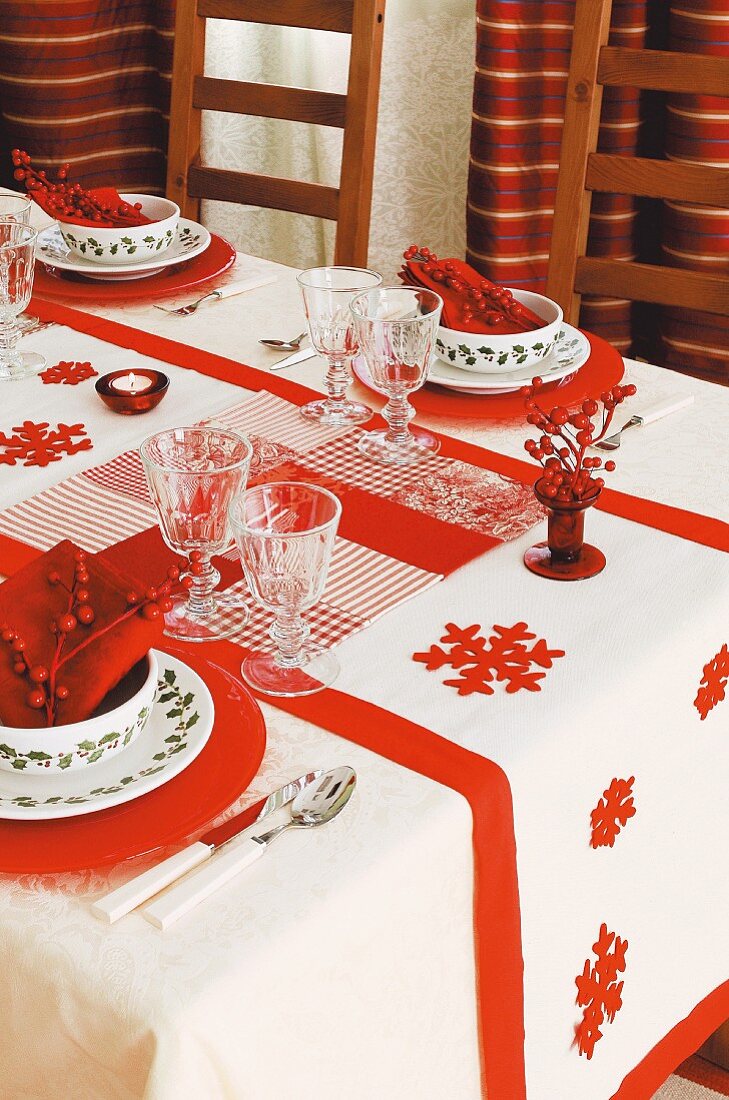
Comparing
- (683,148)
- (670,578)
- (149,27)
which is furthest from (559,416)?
(149,27)

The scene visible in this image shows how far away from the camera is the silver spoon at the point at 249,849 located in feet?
2.23

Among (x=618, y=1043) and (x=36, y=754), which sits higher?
(x=36, y=754)

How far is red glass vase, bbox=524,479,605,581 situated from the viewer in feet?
3.20

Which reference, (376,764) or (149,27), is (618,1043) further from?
(149,27)

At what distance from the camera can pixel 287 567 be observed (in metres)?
0.83

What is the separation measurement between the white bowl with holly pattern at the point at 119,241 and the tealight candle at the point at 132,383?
0.30m

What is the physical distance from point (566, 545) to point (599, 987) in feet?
1.03

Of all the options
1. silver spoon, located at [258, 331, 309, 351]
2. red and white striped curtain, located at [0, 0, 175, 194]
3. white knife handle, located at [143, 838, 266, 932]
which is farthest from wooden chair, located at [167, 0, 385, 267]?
white knife handle, located at [143, 838, 266, 932]

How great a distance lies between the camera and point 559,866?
2.83ft

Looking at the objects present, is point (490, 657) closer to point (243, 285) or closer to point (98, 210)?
point (243, 285)

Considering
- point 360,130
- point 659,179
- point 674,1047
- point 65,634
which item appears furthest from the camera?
point 360,130

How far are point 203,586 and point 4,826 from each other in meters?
0.27

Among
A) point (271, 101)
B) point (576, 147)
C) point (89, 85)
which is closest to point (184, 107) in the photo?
point (271, 101)

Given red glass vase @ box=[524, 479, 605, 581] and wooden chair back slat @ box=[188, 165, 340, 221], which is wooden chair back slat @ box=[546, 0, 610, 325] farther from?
red glass vase @ box=[524, 479, 605, 581]
